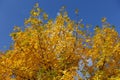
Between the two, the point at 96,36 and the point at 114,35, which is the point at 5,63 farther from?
the point at 114,35

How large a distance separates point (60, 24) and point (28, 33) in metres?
2.40

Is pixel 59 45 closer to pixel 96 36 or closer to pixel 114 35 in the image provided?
pixel 96 36

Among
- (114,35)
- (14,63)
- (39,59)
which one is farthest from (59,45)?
(114,35)

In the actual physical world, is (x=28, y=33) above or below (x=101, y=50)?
above

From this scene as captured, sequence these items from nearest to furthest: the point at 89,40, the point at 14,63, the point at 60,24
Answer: the point at 14,63 < the point at 60,24 < the point at 89,40

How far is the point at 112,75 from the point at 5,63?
7.57 meters

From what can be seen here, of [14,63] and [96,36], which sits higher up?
[96,36]

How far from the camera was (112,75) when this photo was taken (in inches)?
936

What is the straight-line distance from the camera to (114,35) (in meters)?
26.3

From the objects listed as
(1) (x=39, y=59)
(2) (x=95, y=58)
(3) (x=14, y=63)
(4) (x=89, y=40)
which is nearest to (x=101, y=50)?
(2) (x=95, y=58)

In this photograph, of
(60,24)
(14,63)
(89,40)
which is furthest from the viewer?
(89,40)

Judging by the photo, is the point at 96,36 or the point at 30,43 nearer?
the point at 30,43

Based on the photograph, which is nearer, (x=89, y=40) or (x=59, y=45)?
(x=59, y=45)

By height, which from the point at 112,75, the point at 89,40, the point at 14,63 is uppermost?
the point at 89,40
